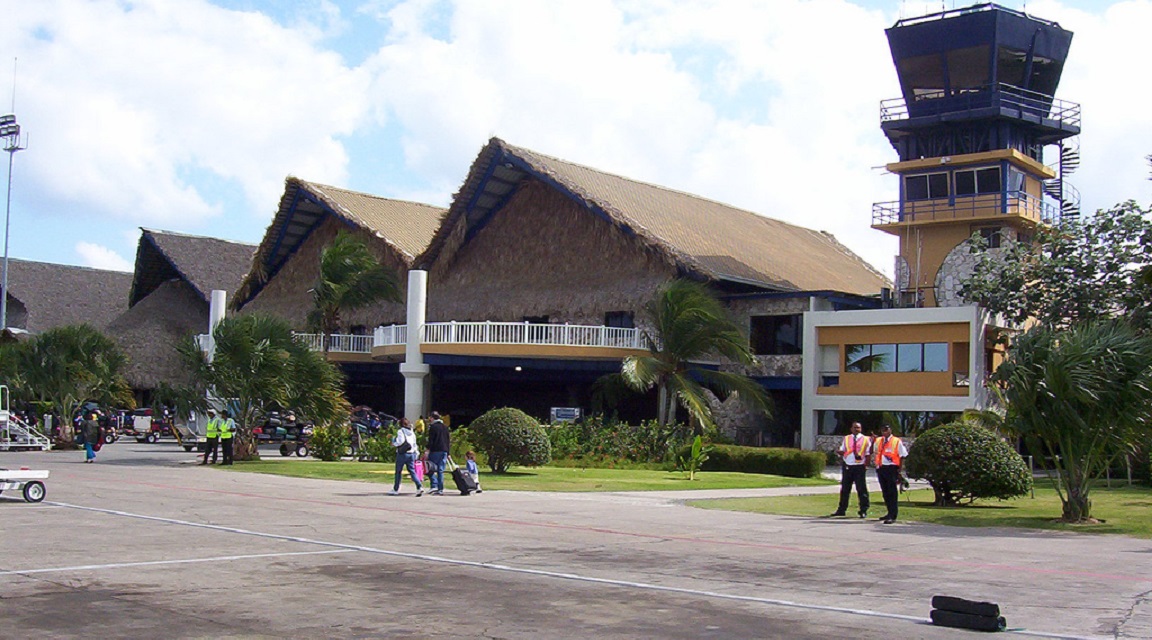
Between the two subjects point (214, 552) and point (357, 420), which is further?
point (357, 420)

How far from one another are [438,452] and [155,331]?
38.6 metres

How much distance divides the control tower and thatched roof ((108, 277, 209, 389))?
3295 centimetres

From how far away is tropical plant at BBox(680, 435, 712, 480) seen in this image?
29666 millimetres

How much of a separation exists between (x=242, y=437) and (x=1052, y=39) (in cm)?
3500

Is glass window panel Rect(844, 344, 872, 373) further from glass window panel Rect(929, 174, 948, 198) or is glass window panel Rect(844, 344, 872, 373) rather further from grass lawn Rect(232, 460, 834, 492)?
glass window panel Rect(929, 174, 948, 198)

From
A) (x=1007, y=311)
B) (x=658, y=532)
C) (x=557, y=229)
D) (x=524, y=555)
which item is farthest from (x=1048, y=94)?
(x=524, y=555)

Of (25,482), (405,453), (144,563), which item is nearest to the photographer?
(144,563)

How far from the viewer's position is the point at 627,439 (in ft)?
115

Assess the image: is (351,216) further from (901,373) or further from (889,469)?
(889,469)

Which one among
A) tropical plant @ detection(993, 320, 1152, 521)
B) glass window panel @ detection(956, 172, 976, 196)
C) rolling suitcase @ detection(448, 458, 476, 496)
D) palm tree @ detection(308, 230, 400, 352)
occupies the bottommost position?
rolling suitcase @ detection(448, 458, 476, 496)

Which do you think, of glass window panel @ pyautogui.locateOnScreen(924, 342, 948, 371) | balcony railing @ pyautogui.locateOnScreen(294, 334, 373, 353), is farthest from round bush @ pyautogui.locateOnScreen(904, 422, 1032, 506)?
balcony railing @ pyautogui.locateOnScreen(294, 334, 373, 353)

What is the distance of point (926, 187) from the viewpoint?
49.5 metres

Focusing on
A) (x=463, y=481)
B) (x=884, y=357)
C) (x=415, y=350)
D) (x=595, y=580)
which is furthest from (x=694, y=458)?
(x=595, y=580)

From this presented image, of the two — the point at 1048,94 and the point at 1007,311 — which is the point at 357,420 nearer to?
the point at 1007,311
